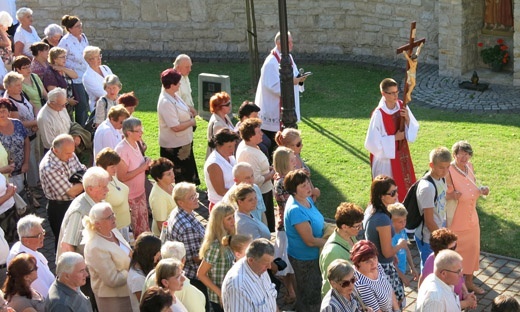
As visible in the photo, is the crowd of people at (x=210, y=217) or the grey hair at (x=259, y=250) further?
the crowd of people at (x=210, y=217)

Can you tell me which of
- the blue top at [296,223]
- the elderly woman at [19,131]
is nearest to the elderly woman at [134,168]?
the elderly woman at [19,131]

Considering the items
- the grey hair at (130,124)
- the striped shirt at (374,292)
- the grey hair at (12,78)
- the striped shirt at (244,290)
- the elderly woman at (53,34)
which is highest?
the elderly woman at (53,34)

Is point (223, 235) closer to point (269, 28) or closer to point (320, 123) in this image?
point (320, 123)

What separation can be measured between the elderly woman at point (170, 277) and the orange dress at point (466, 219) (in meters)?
3.91

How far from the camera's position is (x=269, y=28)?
21094mm

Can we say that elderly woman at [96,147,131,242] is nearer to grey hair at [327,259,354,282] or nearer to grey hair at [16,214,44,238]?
grey hair at [16,214,44,238]

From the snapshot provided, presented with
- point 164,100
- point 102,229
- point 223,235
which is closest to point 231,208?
point 223,235

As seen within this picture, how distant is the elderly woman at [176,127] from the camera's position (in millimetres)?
12812

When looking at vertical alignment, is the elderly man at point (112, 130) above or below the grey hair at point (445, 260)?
above

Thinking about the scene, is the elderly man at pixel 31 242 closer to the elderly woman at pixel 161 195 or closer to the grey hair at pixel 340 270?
the elderly woman at pixel 161 195

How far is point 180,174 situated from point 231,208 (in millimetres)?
4880

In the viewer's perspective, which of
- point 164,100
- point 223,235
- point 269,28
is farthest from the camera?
point 269,28

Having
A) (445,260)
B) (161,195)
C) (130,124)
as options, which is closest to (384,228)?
(445,260)

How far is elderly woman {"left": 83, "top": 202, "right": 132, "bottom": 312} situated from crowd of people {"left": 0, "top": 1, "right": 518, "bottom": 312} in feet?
0.04
